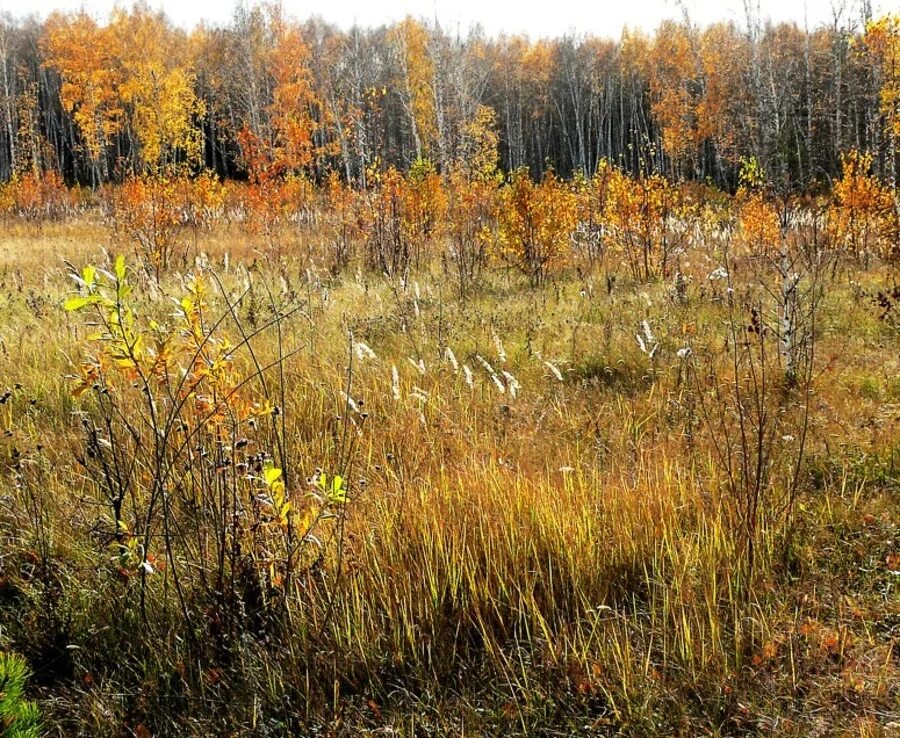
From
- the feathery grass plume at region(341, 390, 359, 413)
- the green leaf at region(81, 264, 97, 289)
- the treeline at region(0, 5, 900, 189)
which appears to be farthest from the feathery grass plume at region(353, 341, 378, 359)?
the treeline at region(0, 5, 900, 189)

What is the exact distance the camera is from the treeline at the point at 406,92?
2500cm

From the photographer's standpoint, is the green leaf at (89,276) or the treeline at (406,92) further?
the treeline at (406,92)

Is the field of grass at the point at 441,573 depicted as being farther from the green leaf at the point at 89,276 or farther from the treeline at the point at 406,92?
the treeline at the point at 406,92

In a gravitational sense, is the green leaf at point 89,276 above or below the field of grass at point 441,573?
above

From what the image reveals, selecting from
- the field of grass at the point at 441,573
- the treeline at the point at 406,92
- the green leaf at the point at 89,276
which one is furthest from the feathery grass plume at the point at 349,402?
the treeline at the point at 406,92

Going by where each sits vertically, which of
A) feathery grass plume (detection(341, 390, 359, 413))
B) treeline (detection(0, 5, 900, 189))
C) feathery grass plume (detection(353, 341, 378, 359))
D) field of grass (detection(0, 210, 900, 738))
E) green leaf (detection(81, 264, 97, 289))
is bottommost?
field of grass (detection(0, 210, 900, 738))

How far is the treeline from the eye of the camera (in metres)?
25.0

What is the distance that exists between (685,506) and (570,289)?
5670mm

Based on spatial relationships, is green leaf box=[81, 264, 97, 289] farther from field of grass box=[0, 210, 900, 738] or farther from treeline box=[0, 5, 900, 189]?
treeline box=[0, 5, 900, 189]

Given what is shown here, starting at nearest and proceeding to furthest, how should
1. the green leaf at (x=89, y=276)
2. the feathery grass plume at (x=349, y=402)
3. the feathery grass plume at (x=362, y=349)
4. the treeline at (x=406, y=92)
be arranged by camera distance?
the green leaf at (x=89, y=276)
the feathery grass plume at (x=349, y=402)
the feathery grass plume at (x=362, y=349)
the treeline at (x=406, y=92)

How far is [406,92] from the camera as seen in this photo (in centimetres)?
2995

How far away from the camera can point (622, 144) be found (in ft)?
126

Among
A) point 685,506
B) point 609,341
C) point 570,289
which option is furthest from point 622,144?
point 685,506

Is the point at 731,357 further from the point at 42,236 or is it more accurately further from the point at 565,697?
the point at 42,236
